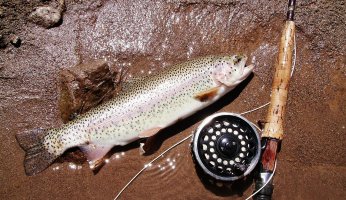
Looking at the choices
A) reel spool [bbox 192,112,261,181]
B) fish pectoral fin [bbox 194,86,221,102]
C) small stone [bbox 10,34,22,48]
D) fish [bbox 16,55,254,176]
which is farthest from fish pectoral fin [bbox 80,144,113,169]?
small stone [bbox 10,34,22,48]

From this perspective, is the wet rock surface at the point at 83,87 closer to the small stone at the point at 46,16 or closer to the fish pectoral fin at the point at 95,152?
the fish pectoral fin at the point at 95,152

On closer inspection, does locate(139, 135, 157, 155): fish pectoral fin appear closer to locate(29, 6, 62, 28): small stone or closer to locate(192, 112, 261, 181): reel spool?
locate(192, 112, 261, 181): reel spool

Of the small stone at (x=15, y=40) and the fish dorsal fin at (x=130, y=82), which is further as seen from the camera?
the small stone at (x=15, y=40)

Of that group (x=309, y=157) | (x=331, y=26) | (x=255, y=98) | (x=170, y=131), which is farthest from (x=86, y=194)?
(x=331, y=26)

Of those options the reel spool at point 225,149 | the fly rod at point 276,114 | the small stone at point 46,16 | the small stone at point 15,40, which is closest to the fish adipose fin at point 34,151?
the small stone at point 15,40

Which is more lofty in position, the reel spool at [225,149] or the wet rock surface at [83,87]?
the wet rock surface at [83,87]

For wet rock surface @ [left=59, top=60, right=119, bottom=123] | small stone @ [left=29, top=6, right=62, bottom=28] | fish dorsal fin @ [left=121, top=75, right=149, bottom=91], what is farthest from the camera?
small stone @ [left=29, top=6, right=62, bottom=28]
